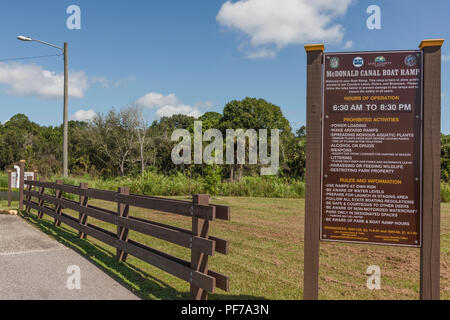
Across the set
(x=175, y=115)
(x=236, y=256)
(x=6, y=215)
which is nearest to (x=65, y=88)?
(x=6, y=215)

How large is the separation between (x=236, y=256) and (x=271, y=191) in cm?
1607

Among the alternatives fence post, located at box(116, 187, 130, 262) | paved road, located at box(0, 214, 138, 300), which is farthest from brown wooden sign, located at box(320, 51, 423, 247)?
fence post, located at box(116, 187, 130, 262)

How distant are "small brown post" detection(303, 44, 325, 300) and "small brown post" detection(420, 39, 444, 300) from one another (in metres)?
1.06

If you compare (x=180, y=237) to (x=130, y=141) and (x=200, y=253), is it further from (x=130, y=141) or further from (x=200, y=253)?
(x=130, y=141)

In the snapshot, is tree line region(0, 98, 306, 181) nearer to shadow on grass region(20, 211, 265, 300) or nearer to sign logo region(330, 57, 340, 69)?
shadow on grass region(20, 211, 265, 300)

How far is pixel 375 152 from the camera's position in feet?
13.5

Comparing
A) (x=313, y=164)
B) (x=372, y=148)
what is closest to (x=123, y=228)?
(x=313, y=164)

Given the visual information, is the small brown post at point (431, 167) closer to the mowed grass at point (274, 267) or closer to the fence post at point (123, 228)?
the mowed grass at point (274, 267)

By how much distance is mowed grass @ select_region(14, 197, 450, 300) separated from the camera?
540 cm

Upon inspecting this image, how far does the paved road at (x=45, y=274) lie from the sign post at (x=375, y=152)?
8.90 feet

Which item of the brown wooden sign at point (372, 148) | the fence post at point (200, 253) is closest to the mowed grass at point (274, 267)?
the fence post at point (200, 253)
